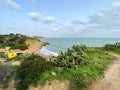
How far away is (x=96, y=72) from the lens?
12.9 meters

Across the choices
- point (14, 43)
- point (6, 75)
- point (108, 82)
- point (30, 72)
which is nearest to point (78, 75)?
point (108, 82)

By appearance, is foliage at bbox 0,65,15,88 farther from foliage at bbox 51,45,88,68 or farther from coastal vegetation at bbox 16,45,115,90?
foliage at bbox 51,45,88,68

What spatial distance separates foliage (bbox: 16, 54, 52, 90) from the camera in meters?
12.3

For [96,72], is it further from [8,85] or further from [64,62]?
[8,85]

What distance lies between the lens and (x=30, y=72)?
12.7 meters

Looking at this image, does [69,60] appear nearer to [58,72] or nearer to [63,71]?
[63,71]

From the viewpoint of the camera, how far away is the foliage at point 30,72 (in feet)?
40.3

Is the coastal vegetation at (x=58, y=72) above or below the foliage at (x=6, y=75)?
Result: above

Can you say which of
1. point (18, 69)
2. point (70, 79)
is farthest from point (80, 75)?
point (18, 69)

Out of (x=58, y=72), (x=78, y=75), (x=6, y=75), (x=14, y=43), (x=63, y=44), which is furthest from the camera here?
(x=63, y=44)

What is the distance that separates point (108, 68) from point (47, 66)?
12.9 feet

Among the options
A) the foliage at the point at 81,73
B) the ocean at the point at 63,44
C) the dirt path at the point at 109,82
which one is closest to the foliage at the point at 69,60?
the foliage at the point at 81,73

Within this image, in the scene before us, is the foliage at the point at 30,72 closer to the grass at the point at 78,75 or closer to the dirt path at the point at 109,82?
the grass at the point at 78,75

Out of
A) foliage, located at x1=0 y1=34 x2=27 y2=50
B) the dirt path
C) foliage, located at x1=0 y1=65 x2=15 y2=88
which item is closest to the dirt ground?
the dirt path
